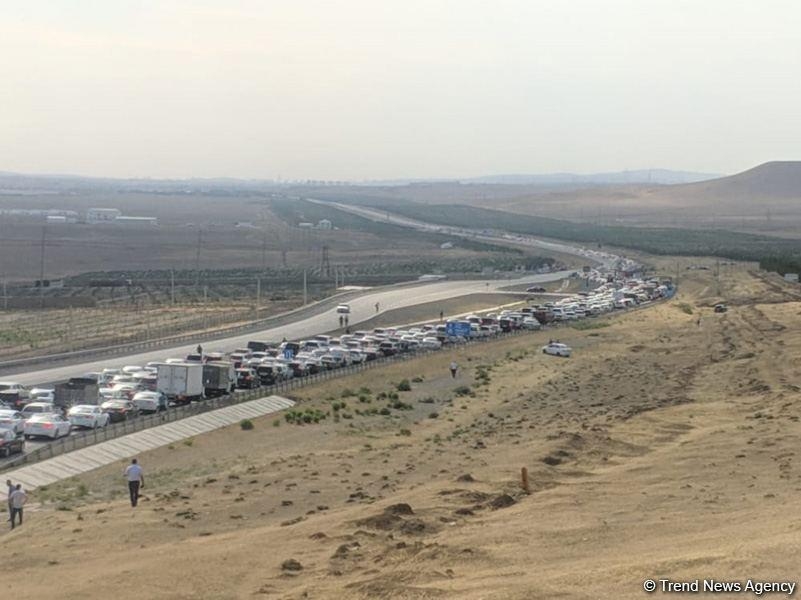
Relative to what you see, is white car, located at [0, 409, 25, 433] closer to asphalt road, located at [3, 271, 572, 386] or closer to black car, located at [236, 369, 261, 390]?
black car, located at [236, 369, 261, 390]

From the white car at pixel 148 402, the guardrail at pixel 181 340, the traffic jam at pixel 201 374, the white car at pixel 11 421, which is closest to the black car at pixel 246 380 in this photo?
the traffic jam at pixel 201 374

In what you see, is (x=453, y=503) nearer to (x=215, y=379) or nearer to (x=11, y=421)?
(x=11, y=421)

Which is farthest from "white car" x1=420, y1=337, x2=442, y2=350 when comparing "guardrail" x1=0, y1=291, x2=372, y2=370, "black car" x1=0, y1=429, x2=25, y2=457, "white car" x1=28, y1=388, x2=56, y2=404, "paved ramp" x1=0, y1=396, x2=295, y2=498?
"black car" x1=0, y1=429, x2=25, y2=457

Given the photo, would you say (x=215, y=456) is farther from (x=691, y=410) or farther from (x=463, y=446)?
(x=691, y=410)

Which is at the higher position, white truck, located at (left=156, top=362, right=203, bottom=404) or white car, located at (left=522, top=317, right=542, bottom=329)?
white truck, located at (left=156, top=362, right=203, bottom=404)

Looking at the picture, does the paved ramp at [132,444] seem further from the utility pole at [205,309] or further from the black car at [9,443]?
the utility pole at [205,309]

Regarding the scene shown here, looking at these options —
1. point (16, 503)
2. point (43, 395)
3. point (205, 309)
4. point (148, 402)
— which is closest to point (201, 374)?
point (148, 402)
